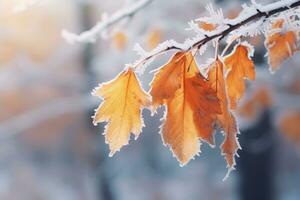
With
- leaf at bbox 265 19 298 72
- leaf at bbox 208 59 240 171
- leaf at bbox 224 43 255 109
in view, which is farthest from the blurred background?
leaf at bbox 208 59 240 171

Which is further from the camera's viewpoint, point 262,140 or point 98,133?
point 98,133

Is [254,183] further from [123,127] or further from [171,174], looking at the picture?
[171,174]

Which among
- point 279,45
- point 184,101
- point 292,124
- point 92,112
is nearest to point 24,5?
point 279,45

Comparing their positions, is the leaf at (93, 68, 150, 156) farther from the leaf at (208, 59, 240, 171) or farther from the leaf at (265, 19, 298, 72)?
the leaf at (265, 19, 298, 72)

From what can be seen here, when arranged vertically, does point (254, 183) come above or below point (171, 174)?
below

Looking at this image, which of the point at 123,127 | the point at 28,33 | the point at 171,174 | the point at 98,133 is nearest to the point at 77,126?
the point at 171,174

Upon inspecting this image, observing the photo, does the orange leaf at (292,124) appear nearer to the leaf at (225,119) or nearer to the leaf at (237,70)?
the leaf at (237,70)

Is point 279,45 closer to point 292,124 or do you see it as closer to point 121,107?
point 121,107
